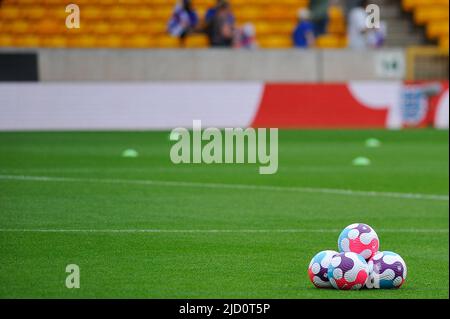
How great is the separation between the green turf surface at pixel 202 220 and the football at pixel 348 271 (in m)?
0.10

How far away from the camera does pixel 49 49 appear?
26.4m

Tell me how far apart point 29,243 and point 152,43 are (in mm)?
19030

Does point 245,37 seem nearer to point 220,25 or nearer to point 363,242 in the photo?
point 220,25

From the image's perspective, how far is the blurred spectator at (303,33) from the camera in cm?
2822

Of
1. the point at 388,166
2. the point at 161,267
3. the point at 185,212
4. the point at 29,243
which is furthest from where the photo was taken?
the point at 388,166

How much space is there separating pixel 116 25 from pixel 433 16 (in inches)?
307

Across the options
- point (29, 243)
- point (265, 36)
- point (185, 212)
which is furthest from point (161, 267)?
point (265, 36)

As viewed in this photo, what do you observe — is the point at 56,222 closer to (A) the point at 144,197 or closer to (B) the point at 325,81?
(A) the point at 144,197

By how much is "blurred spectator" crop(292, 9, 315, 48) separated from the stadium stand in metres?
0.90

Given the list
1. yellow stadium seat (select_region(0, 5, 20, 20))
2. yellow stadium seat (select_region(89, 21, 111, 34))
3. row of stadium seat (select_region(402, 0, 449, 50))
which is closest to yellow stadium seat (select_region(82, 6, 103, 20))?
yellow stadium seat (select_region(89, 21, 111, 34))

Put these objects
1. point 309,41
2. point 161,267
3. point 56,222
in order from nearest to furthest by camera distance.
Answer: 1. point 161,267
2. point 56,222
3. point 309,41

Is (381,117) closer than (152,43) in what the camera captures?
Yes

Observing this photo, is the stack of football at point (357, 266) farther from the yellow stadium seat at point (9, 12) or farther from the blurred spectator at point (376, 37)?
the yellow stadium seat at point (9, 12)

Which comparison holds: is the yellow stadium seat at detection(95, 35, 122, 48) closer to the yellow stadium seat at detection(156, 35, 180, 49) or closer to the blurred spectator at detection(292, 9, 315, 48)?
the yellow stadium seat at detection(156, 35, 180, 49)
